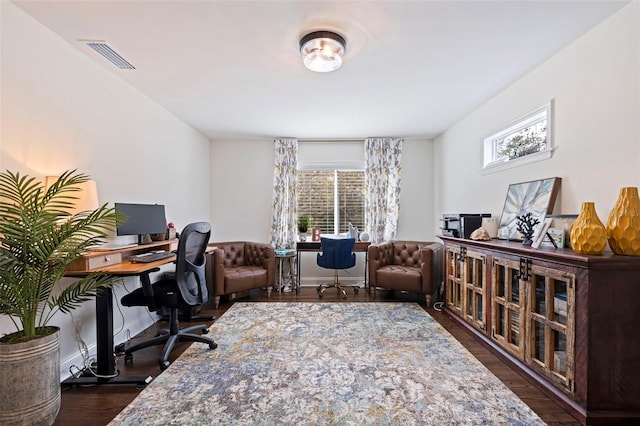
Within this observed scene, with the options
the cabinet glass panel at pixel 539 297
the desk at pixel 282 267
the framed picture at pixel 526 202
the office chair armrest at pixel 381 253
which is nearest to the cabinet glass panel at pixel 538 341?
the cabinet glass panel at pixel 539 297

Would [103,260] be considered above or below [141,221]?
below

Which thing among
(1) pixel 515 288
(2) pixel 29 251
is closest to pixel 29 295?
(2) pixel 29 251

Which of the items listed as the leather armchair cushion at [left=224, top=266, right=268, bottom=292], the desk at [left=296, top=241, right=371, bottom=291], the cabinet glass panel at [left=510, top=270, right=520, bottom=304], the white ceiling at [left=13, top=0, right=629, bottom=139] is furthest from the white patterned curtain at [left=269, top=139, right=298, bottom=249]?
the cabinet glass panel at [left=510, top=270, right=520, bottom=304]

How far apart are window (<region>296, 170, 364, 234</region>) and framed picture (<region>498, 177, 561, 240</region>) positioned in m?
2.60

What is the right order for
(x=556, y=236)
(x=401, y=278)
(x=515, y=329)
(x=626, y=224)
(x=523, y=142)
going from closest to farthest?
1. (x=626, y=224)
2. (x=556, y=236)
3. (x=515, y=329)
4. (x=523, y=142)
5. (x=401, y=278)

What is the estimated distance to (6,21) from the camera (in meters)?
1.85

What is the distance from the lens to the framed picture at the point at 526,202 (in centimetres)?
243

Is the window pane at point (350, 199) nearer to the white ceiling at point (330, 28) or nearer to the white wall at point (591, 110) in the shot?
the white ceiling at point (330, 28)

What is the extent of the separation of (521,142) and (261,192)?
Answer: 391cm

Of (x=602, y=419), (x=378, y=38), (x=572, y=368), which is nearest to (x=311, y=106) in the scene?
(x=378, y=38)

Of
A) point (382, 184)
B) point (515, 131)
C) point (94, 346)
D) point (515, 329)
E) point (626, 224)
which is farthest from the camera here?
point (382, 184)

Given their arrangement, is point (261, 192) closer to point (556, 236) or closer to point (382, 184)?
point (382, 184)

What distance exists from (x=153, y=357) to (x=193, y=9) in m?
2.82

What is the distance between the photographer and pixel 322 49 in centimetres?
216
